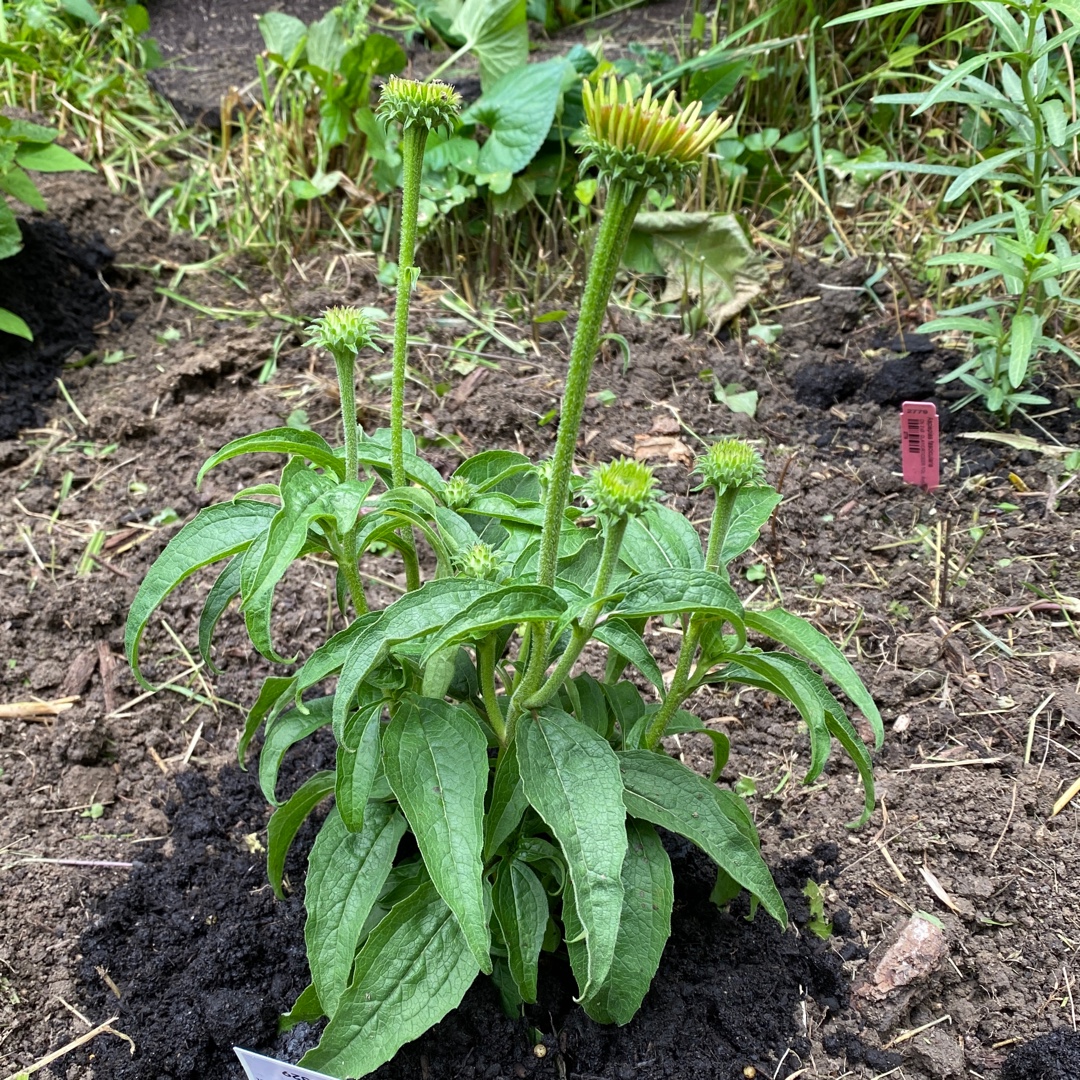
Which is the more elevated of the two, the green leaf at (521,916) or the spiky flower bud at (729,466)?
the spiky flower bud at (729,466)

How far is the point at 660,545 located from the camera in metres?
1.51

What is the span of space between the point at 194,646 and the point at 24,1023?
92 centimetres

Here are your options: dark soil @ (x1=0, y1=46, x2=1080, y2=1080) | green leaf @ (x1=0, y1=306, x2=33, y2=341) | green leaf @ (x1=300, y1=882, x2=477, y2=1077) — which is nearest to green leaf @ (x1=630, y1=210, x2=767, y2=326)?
dark soil @ (x1=0, y1=46, x2=1080, y2=1080)

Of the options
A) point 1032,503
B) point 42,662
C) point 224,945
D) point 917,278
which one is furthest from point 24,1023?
point 917,278

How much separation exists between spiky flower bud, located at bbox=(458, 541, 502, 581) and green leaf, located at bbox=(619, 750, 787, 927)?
0.38 metres

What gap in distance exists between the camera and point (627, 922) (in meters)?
1.47

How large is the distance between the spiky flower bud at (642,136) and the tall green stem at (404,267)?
15.7 inches

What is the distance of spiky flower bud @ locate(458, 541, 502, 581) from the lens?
52.9 inches

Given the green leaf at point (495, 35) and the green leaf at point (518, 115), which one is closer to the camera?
the green leaf at point (518, 115)

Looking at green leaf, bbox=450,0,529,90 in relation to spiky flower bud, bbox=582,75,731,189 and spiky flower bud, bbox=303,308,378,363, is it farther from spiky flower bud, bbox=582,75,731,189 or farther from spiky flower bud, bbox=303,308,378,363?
spiky flower bud, bbox=582,75,731,189

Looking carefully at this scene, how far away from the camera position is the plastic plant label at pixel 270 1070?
1.36 m

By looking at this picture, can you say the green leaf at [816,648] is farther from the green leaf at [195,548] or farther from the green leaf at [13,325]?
the green leaf at [13,325]

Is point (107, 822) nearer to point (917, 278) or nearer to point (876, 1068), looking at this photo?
point (876, 1068)

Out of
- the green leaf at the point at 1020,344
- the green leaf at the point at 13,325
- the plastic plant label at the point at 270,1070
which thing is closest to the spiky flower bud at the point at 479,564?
the plastic plant label at the point at 270,1070
